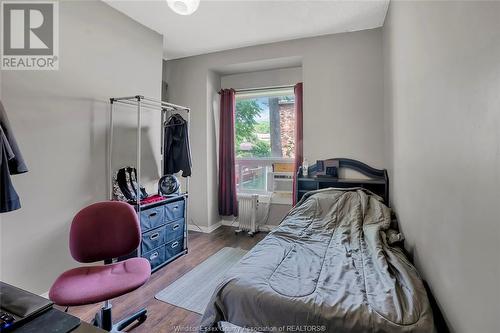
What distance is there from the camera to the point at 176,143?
10.6 feet

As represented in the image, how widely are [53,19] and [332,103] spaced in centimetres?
291

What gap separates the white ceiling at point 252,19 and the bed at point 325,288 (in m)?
2.17

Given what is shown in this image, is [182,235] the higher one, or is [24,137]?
[24,137]

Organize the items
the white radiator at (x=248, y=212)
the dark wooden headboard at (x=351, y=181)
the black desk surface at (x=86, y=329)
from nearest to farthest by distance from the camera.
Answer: the black desk surface at (x=86, y=329) < the dark wooden headboard at (x=351, y=181) < the white radiator at (x=248, y=212)

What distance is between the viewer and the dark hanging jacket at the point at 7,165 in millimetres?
1598

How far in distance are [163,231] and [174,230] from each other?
0.60 feet

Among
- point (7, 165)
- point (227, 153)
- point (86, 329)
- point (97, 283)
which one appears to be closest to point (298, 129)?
point (227, 153)

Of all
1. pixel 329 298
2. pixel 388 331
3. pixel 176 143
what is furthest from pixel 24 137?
pixel 388 331

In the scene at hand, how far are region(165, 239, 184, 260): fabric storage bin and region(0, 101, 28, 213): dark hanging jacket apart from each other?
1492mm

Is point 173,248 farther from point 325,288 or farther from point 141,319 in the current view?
point 325,288

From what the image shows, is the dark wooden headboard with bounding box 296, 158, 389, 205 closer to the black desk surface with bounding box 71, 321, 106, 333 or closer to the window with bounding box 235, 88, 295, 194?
the window with bounding box 235, 88, 295, 194

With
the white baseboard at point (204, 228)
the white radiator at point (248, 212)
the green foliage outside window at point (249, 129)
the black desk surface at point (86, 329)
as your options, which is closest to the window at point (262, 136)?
the green foliage outside window at point (249, 129)

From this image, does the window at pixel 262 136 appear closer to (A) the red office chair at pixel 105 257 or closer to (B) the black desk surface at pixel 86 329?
(A) the red office chair at pixel 105 257

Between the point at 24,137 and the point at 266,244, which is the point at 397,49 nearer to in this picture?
the point at 266,244
